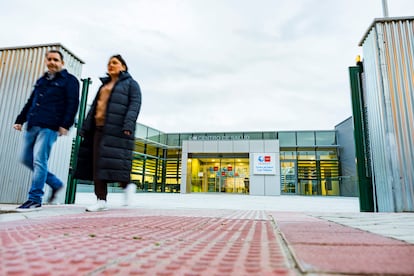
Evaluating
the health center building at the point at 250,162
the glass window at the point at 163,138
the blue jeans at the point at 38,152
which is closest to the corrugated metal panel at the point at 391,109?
the blue jeans at the point at 38,152

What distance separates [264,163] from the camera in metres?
19.1

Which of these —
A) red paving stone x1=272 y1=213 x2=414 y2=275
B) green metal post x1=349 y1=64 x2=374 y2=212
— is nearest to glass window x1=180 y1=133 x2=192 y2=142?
green metal post x1=349 y1=64 x2=374 y2=212

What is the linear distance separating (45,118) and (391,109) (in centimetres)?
497

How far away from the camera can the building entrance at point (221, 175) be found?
2048cm

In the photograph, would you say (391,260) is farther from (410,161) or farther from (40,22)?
(40,22)

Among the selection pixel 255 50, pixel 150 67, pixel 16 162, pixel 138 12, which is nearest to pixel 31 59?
pixel 16 162

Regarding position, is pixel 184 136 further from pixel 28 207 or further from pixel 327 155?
pixel 28 207

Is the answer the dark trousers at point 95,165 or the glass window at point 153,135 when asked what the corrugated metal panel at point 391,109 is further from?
the glass window at point 153,135

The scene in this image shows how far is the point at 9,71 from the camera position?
16.2ft

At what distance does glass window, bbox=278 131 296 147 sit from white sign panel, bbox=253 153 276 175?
2553 mm

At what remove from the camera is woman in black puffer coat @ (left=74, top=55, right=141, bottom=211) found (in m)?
3.42

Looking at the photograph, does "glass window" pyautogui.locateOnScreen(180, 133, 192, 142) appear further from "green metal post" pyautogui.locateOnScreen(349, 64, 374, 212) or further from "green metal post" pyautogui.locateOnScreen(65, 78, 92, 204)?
"green metal post" pyautogui.locateOnScreen(349, 64, 374, 212)

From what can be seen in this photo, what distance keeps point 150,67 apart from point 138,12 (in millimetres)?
11472

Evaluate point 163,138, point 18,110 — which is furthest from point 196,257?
A: point 163,138
